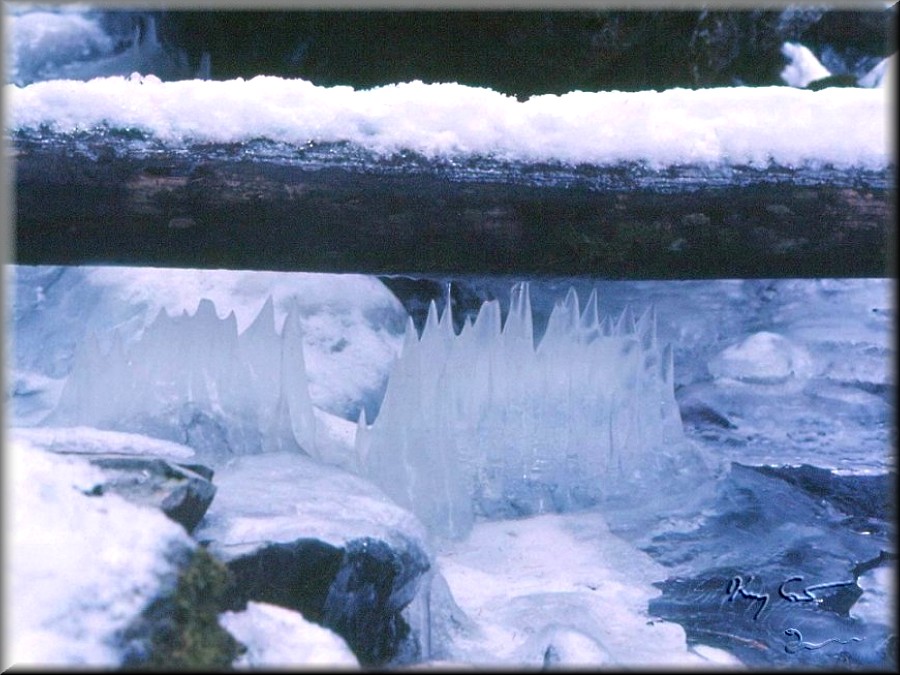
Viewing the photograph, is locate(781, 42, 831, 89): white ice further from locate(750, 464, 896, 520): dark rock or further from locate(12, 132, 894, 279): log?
locate(12, 132, 894, 279): log

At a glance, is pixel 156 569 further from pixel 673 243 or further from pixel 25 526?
pixel 673 243

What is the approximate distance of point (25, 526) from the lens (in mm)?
1586

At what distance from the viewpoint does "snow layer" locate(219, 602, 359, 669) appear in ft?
5.36

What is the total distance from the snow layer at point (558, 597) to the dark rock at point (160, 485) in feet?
2.72

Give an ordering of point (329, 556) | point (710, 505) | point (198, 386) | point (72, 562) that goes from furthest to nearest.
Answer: point (710, 505)
point (198, 386)
point (329, 556)
point (72, 562)

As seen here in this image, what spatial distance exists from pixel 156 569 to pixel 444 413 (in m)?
1.81

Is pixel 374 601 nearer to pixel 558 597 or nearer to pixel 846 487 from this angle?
pixel 558 597

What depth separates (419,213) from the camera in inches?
110

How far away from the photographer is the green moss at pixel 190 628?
1537 millimetres

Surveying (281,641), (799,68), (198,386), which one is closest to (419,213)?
(198,386)

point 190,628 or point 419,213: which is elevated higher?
point 419,213
